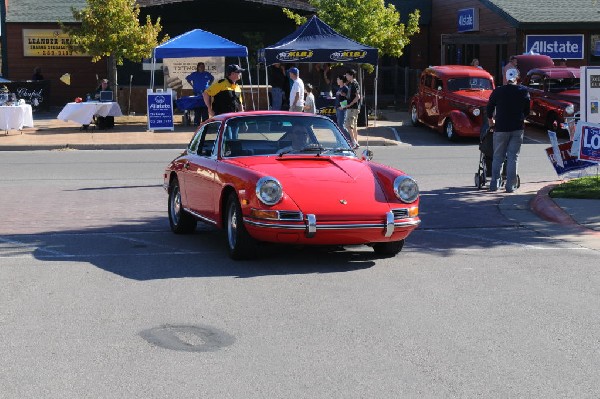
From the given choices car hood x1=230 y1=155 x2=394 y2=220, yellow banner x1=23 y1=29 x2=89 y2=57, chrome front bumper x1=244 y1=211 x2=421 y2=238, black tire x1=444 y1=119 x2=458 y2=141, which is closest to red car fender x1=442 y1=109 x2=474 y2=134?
black tire x1=444 y1=119 x2=458 y2=141

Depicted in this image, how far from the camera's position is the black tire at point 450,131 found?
79.5 ft

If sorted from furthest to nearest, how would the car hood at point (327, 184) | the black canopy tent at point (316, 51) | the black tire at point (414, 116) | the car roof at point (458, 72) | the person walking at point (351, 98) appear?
the black tire at point (414, 116) → the car roof at point (458, 72) → the black canopy tent at point (316, 51) → the person walking at point (351, 98) → the car hood at point (327, 184)

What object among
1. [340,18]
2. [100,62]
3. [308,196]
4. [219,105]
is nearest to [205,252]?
[308,196]

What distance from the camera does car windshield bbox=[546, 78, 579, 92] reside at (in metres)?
25.9

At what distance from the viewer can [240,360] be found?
615cm

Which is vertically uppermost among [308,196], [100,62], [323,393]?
[100,62]

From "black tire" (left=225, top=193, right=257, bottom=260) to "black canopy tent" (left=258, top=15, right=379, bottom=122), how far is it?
49.3 feet

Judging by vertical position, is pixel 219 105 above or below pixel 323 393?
above

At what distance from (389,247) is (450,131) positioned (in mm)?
15206

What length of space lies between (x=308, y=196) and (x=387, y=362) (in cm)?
318

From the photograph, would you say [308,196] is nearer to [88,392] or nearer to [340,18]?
[88,392]

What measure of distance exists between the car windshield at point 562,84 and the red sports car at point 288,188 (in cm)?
1652

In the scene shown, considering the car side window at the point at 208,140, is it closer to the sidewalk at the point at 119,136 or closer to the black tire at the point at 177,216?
the black tire at the point at 177,216

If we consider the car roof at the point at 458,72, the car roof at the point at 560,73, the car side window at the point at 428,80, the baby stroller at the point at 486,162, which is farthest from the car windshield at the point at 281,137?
the car roof at the point at 560,73
